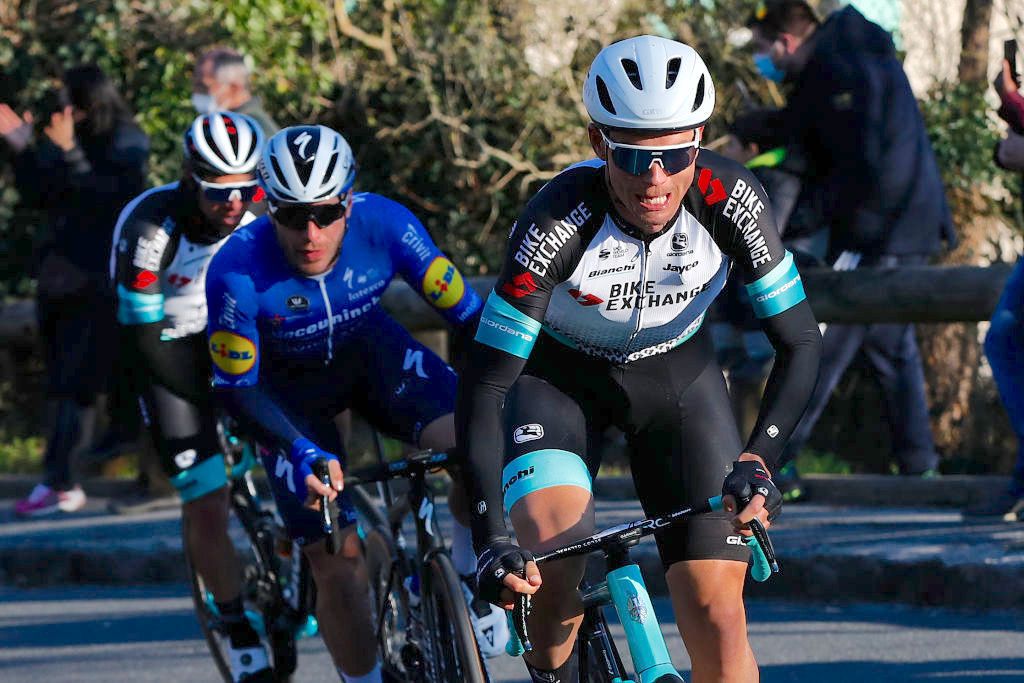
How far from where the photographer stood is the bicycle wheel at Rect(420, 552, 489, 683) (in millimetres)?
4645

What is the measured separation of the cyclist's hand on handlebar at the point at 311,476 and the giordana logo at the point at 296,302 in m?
0.61

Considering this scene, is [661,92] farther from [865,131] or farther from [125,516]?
[125,516]

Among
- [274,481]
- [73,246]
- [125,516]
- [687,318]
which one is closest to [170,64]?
[73,246]

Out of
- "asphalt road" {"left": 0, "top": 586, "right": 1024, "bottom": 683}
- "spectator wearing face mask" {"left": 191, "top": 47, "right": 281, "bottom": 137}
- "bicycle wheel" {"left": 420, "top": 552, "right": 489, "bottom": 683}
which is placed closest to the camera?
"bicycle wheel" {"left": 420, "top": 552, "right": 489, "bottom": 683}

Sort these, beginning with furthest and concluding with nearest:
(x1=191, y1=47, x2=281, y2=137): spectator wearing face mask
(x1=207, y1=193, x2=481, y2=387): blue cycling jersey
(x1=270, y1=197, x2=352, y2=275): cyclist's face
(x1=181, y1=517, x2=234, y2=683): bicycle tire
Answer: (x1=191, y1=47, x2=281, y2=137): spectator wearing face mask < (x1=181, y1=517, x2=234, y2=683): bicycle tire < (x1=207, y1=193, x2=481, y2=387): blue cycling jersey < (x1=270, y1=197, x2=352, y2=275): cyclist's face

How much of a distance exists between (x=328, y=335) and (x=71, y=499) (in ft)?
14.4

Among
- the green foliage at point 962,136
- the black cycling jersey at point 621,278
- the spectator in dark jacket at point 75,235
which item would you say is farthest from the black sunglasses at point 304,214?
the green foliage at point 962,136

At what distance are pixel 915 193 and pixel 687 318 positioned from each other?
373cm

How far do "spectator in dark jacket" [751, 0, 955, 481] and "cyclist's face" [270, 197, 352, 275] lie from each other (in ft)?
9.93

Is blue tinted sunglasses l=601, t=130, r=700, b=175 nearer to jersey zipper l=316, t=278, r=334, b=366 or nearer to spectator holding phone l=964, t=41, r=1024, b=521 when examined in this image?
jersey zipper l=316, t=278, r=334, b=366

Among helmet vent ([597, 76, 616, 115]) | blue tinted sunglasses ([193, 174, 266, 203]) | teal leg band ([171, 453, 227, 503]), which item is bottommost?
teal leg band ([171, 453, 227, 503])

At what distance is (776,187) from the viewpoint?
7.85 metres

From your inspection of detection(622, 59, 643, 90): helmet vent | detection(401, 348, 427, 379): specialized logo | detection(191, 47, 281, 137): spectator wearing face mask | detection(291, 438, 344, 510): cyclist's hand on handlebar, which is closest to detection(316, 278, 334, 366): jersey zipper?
detection(401, 348, 427, 379): specialized logo

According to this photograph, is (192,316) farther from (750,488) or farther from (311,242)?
(750,488)
